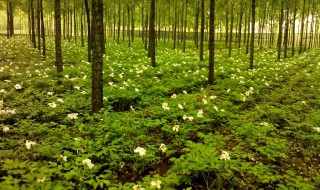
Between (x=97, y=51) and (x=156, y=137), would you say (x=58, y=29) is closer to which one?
(x=97, y=51)

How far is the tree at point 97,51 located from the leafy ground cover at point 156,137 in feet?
1.88

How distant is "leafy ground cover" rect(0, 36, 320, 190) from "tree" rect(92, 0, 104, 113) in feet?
1.88

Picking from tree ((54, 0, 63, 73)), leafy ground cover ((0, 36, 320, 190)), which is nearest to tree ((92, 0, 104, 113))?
leafy ground cover ((0, 36, 320, 190))

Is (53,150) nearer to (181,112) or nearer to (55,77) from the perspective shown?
(181,112)

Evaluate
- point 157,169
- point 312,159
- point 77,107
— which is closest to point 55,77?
point 77,107

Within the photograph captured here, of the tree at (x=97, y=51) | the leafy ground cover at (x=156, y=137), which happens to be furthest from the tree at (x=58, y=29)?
the tree at (x=97, y=51)

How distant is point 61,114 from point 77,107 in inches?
28.4

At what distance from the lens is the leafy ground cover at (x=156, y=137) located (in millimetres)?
4934

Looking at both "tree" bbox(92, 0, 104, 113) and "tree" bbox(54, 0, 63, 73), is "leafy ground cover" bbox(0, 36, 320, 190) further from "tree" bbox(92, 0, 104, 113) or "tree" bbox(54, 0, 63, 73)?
"tree" bbox(54, 0, 63, 73)

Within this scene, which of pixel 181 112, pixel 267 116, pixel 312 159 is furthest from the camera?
pixel 267 116

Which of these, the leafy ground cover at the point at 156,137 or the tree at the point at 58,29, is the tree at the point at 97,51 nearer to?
the leafy ground cover at the point at 156,137

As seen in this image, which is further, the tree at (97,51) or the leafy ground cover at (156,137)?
the tree at (97,51)

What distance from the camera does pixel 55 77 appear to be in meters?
12.8

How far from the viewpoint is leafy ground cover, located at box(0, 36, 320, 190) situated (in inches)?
194
